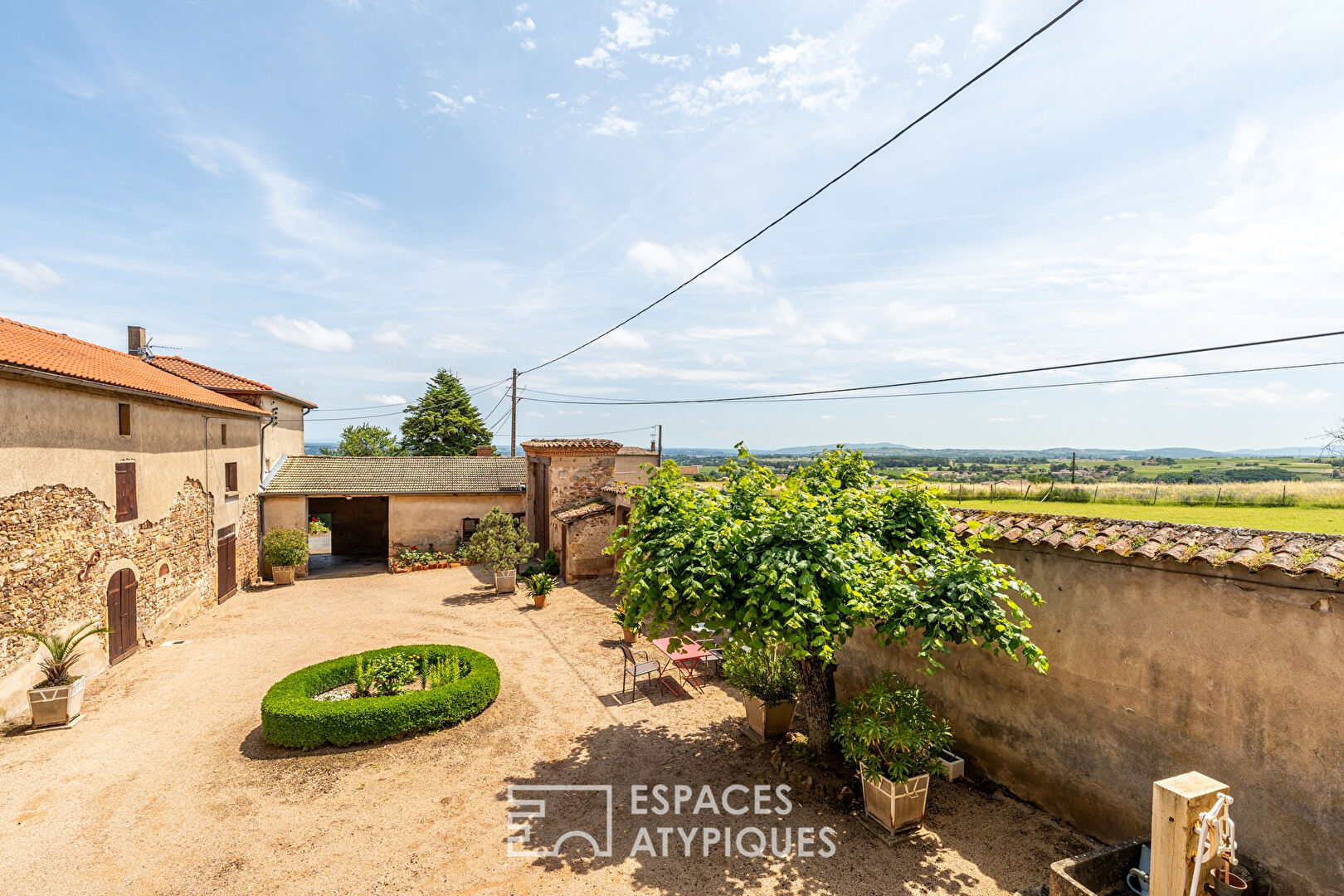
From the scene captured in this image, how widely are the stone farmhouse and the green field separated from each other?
55.6 ft

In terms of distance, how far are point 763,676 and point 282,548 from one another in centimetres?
2000

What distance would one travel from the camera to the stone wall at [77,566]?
9562 millimetres

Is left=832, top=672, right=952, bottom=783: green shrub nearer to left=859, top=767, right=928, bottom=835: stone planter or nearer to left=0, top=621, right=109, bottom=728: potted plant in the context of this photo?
left=859, top=767, right=928, bottom=835: stone planter

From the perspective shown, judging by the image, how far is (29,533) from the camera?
9984 mm

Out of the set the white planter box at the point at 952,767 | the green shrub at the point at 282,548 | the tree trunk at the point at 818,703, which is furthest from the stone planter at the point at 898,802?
the green shrub at the point at 282,548

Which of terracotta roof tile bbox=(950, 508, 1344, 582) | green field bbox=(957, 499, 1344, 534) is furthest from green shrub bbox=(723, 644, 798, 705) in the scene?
green field bbox=(957, 499, 1344, 534)

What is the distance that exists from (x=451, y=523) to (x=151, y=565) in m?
10.7

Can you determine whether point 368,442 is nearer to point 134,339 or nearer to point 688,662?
point 134,339

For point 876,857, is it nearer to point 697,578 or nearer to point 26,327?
point 697,578

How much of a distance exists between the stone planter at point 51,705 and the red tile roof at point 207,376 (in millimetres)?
15950

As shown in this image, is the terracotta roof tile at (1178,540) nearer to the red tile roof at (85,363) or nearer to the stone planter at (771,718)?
the stone planter at (771,718)

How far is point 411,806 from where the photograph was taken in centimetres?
744

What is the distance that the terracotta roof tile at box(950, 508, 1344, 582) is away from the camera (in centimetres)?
516

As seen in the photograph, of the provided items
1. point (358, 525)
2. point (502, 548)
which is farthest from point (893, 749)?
point (358, 525)
